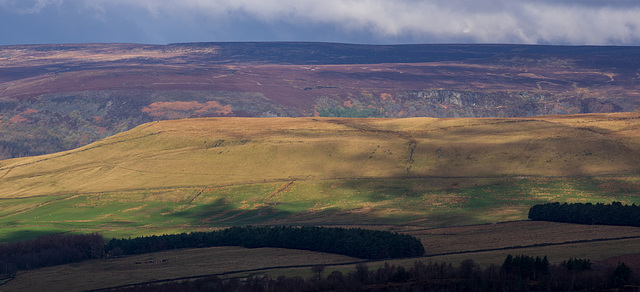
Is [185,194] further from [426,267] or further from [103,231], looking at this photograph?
[426,267]

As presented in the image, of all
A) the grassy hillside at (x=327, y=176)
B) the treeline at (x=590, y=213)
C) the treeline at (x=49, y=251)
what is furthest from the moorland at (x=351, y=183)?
the treeline at (x=49, y=251)

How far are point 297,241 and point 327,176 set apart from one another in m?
52.4

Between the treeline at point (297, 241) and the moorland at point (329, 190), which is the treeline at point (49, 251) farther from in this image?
the moorland at point (329, 190)

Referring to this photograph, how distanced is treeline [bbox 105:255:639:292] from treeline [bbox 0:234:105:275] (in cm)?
3214

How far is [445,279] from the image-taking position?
68.1 m

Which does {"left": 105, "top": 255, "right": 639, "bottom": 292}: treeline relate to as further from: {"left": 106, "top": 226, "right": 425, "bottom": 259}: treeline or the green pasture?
the green pasture

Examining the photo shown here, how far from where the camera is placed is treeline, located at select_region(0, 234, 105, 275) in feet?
336

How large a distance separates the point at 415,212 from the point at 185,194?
52.2 metres

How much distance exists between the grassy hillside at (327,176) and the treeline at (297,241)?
41.2 feet

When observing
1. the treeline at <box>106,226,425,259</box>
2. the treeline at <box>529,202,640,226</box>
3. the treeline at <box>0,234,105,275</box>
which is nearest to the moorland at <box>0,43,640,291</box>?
the treeline at <box>106,226,425,259</box>

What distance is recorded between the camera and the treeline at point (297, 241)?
86.6 m

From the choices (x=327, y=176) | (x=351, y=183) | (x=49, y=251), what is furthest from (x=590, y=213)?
(x=49, y=251)

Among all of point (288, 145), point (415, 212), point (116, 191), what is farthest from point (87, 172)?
point (415, 212)

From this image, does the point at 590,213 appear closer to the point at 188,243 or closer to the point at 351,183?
the point at 188,243
